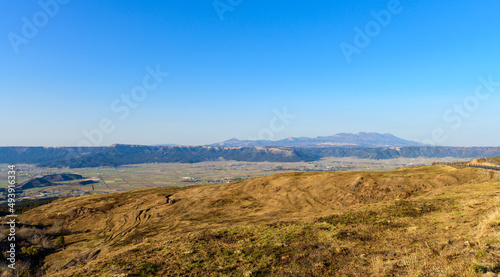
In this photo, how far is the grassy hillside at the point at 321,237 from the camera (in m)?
12.1

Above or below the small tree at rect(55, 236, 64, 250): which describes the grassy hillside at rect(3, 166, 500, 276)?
above

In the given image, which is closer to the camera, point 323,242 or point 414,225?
point 323,242

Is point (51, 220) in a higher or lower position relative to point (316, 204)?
lower

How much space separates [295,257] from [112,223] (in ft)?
115

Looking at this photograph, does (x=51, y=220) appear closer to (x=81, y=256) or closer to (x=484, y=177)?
(x=81, y=256)

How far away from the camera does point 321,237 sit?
58.7ft

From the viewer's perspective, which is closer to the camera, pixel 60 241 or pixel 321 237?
pixel 321 237

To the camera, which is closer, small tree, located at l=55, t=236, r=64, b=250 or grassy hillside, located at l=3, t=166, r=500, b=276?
grassy hillside, located at l=3, t=166, r=500, b=276

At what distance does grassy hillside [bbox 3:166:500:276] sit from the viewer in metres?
12.1

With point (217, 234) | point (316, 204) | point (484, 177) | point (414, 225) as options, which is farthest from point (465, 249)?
point (484, 177)

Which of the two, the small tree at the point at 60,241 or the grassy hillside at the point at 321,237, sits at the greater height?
the grassy hillside at the point at 321,237

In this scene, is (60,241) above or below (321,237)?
below

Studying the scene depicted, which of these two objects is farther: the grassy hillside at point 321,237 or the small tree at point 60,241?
the small tree at point 60,241

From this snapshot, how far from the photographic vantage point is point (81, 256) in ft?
78.8
